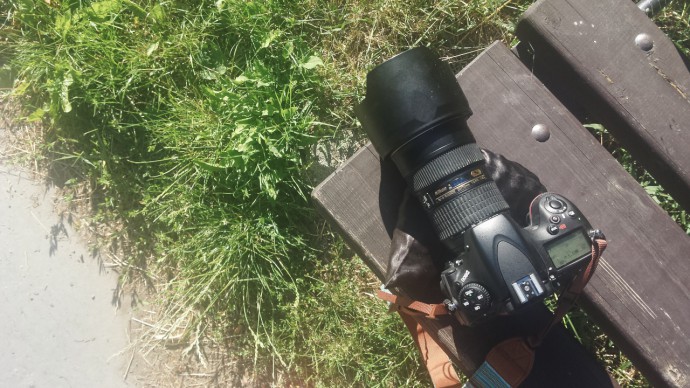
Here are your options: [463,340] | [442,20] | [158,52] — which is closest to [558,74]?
[442,20]

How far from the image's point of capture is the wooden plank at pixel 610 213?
1.50 meters

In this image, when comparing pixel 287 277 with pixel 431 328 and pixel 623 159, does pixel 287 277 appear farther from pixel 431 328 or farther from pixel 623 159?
pixel 623 159

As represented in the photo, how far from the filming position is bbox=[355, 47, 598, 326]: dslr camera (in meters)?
1.25

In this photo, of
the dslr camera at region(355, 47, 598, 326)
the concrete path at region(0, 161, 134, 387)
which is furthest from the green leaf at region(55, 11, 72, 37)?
the dslr camera at region(355, 47, 598, 326)

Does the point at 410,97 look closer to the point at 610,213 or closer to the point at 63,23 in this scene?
the point at 610,213

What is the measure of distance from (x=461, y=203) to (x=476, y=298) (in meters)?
0.21

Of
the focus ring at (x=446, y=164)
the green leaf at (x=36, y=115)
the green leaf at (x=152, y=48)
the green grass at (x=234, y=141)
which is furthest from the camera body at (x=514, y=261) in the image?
the green leaf at (x=36, y=115)

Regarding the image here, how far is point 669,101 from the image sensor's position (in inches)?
62.8

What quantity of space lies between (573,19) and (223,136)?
118 cm

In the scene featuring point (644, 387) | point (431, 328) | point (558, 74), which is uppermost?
point (558, 74)

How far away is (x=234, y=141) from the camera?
197 cm

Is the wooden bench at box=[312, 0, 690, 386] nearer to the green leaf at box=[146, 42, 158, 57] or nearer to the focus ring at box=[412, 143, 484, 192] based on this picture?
the focus ring at box=[412, 143, 484, 192]

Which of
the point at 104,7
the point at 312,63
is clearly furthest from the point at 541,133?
the point at 104,7

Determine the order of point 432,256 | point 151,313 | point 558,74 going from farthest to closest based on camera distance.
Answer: point 151,313, point 558,74, point 432,256
